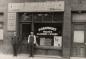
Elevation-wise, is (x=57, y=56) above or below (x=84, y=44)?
below

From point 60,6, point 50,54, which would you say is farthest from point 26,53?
point 60,6

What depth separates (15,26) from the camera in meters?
12.5

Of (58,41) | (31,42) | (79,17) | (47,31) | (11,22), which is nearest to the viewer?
(31,42)

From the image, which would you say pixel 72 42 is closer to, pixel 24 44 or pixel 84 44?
pixel 84 44

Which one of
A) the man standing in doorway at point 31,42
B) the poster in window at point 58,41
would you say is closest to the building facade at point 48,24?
the poster in window at point 58,41

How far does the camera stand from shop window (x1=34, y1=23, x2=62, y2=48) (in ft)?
39.9

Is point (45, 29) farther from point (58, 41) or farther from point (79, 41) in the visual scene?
point (79, 41)

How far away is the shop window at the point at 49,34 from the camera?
12.1 meters

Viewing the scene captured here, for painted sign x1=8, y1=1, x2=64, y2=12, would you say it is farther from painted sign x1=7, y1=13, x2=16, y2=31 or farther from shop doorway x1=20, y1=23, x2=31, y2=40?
shop doorway x1=20, y1=23, x2=31, y2=40

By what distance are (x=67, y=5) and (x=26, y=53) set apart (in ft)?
15.8

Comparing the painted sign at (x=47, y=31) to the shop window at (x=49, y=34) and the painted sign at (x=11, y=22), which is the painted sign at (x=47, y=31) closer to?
the shop window at (x=49, y=34)

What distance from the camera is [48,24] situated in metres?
12.3

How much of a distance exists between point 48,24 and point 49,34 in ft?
2.54

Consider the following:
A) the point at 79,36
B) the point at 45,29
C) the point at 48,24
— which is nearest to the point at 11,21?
the point at 45,29
